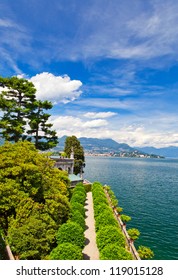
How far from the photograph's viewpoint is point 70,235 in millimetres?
19266

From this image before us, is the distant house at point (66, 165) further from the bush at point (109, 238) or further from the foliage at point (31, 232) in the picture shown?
the bush at point (109, 238)

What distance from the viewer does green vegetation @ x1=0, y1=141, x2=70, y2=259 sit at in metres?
17.9

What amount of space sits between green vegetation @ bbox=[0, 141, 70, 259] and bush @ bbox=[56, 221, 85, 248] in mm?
775

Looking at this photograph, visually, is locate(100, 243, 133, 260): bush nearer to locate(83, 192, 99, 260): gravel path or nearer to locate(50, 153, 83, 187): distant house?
locate(83, 192, 99, 260): gravel path

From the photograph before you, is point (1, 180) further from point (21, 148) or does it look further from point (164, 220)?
point (164, 220)

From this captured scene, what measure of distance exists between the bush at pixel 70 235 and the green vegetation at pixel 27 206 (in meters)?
0.78

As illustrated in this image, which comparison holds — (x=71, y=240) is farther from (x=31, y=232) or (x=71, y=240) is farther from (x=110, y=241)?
(x=31, y=232)

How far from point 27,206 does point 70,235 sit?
174 inches

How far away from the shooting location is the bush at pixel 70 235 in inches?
751

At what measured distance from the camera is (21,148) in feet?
81.1

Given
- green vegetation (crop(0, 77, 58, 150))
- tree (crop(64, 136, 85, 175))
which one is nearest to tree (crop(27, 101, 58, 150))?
green vegetation (crop(0, 77, 58, 150))

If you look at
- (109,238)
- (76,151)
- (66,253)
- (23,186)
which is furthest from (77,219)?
(76,151)

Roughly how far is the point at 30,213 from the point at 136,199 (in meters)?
37.4
